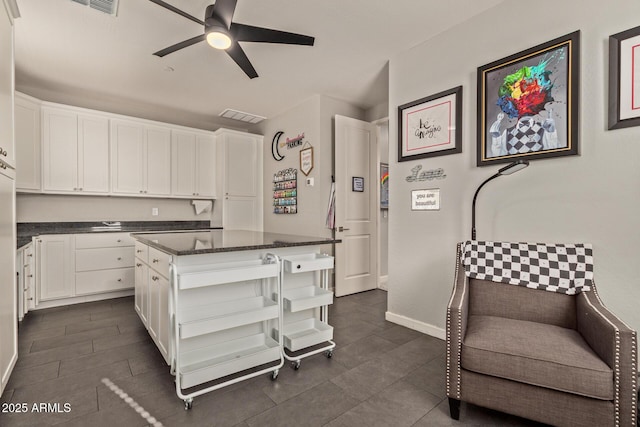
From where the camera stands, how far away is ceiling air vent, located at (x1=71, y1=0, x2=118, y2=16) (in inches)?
87.9

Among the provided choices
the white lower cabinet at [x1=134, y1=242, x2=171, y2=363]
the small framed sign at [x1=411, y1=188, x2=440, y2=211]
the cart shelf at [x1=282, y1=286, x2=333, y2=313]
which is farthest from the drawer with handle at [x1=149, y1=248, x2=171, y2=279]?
the small framed sign at [x1=411, y1=188, x2=440, y2=211]

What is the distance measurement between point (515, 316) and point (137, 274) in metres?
3.20

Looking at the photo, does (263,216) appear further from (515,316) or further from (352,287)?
(515,316)

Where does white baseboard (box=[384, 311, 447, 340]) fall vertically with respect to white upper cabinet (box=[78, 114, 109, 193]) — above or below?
below

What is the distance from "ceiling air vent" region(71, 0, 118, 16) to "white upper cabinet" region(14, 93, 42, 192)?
193cm

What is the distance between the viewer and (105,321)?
309 centimetres

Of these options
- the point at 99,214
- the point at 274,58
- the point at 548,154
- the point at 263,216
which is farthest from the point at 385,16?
the point at 99,214

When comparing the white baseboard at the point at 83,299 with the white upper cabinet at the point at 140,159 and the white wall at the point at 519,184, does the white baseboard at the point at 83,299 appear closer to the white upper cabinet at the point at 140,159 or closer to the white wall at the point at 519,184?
the white upper cabinet at the point at 140,159

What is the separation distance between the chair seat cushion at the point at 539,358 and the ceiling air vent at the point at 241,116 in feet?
14.1

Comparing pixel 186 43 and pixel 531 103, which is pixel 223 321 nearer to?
pixel 186 43

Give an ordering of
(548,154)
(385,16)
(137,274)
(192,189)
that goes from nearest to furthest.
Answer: (548,154)
(385,16)
(137,274)
(192,189)

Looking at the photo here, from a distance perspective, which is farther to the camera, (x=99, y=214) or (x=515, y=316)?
(x=99, y=214)

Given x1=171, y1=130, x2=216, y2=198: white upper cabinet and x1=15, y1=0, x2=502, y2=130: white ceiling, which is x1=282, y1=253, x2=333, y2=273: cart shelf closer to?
x1=15, y1=0, x2=502, y2=130: white ceiling

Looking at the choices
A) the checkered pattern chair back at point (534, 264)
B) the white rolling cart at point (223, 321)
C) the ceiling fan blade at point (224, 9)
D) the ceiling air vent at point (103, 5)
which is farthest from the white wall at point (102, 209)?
the checkered pattern chair back at point (534, 264)
